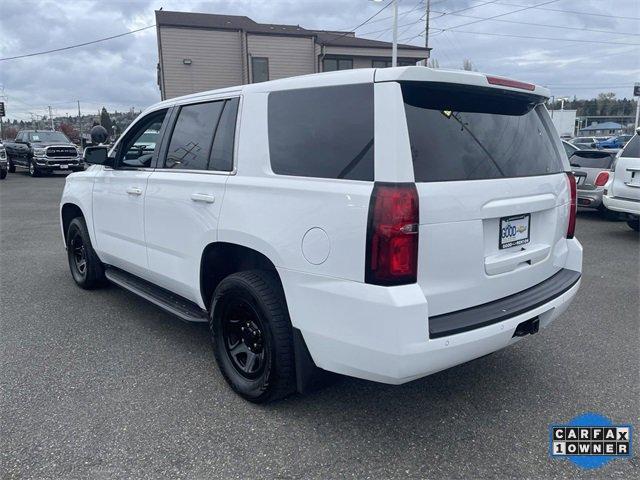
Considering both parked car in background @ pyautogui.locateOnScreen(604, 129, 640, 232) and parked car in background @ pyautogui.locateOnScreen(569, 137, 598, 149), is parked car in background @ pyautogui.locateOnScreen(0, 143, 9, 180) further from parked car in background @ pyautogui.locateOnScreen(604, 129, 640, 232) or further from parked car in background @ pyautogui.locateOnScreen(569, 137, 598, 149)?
parked car in background @ pyautogui.locateOnScreen(569, 137, 598, 149)

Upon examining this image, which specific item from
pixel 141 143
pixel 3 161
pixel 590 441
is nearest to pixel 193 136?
pixel 141 143

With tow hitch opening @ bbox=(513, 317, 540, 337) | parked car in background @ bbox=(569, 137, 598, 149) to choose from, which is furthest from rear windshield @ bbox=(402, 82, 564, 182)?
parked car in background @ bbox=(569, 137, 598, 149)

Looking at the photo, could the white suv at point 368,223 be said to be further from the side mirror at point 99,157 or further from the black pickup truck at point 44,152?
the black pickup truck at point 44,152

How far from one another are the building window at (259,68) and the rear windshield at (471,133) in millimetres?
24919

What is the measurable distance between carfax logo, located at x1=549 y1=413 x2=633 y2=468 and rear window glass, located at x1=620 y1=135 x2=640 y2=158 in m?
6.13

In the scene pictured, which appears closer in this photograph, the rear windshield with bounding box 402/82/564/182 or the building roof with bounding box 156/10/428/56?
the rear windshield with bounding box 402/82/564/182

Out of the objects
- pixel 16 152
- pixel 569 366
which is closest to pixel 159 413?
pixel 569 366

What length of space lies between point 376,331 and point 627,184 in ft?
23.5

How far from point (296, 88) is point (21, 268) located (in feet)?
17.9

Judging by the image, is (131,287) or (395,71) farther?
(131,287)

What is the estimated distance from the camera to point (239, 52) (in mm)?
26203

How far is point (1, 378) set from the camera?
3590 mm

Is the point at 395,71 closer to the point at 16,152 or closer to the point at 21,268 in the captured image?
the point at 21,268

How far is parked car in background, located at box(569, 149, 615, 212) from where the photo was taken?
9.62 metres
